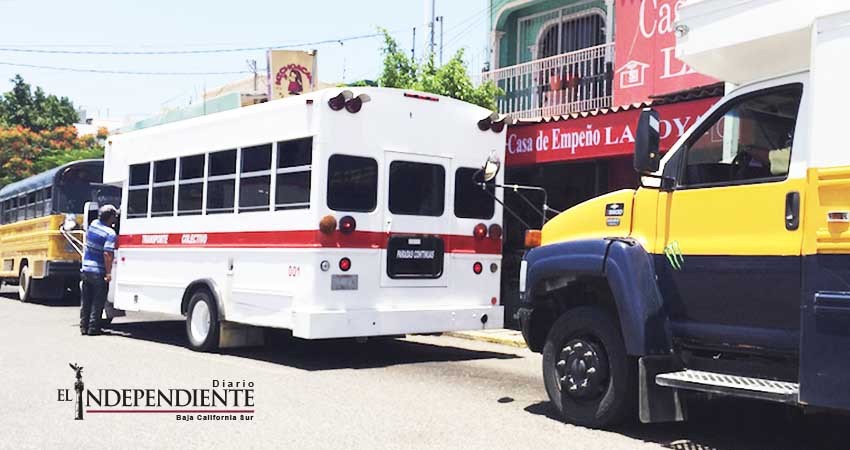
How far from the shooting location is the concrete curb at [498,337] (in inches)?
489

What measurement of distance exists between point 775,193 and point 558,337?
2.12m

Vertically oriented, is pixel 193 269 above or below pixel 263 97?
below

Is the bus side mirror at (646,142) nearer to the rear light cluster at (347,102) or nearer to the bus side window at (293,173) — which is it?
the rear light cluster at (347,102)

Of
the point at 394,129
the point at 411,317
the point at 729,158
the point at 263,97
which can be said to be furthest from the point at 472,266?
the point at 263,97

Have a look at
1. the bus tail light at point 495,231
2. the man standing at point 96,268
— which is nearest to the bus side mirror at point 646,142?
the bus tail light at point 495,231

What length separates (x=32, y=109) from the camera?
44.8m

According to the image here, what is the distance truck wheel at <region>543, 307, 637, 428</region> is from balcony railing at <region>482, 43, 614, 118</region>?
28.6ft

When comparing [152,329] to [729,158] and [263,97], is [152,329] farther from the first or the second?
[263,97]

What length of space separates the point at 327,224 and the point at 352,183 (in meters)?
0.60

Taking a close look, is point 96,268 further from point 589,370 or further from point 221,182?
point 589,370

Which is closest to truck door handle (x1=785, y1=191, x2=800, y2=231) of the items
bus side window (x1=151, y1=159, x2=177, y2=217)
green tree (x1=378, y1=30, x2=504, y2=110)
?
bus side window (x1=151, y1=159, x2=177, y2=217)

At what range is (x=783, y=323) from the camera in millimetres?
5766

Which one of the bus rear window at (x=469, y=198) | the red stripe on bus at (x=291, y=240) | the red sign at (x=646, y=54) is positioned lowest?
the red stripe on bus at (x=291, y=240)

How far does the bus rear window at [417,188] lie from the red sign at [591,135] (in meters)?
2.82
